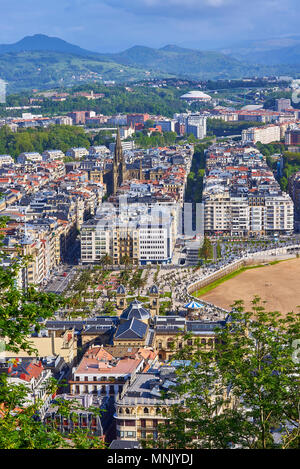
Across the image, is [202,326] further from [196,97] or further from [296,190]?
[196,97]

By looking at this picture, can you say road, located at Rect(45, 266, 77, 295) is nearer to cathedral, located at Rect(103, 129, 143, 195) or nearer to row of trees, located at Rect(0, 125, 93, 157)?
cathedral, located at Rect(103, 129, 143, 195)

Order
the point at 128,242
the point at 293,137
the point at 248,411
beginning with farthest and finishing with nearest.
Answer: the point at 293,137, the point at 128,242, the point at 248,411

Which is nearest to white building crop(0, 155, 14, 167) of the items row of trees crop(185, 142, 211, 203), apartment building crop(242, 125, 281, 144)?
row of trees crop(185, 142, 211, 203)

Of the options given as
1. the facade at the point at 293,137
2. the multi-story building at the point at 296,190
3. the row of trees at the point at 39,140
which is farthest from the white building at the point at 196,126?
the multi-story building at the point at 296,190

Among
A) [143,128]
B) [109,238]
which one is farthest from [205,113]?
[109,238]

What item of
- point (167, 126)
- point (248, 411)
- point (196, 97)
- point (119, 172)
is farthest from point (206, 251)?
point (196, 97)
